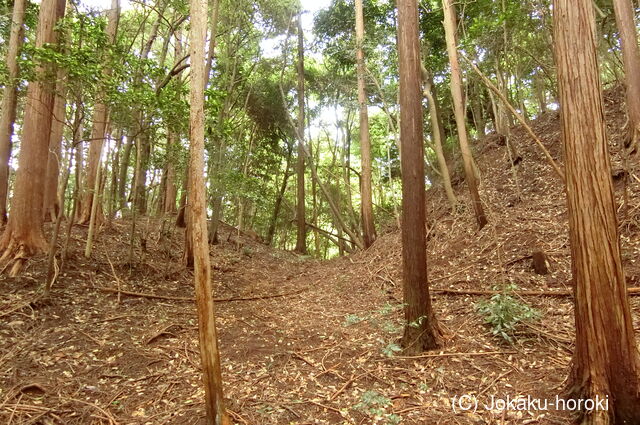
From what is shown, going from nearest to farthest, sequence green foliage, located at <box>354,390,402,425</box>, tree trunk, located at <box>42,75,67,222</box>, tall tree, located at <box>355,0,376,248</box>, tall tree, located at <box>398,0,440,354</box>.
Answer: green foliage, located at <box>354,390,402,425</box> < tall tree, located at <box>398,0,440,354</box> < tree trunk, located at <box>42,75,67,222</box> < tall tree, located at <box>355,0,376,248</box>

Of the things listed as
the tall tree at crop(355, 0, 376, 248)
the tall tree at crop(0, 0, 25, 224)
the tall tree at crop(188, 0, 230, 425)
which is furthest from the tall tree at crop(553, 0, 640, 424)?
the tall tree at crop(0, 0, 25, 224)

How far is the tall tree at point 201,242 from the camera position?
10.6 ft

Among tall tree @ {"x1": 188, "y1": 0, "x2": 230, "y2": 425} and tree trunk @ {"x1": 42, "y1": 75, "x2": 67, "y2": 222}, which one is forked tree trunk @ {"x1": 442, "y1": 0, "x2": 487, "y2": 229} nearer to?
tall tree @ {"x1": 188, "y1": 0, "x2": 230, "y2": 425}

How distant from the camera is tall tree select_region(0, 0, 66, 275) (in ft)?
20.7

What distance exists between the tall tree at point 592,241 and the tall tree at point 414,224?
5.42 feet

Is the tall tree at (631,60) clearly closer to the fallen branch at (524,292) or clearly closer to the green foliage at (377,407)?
the fallen branch at (524,292)

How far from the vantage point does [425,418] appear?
337 cm

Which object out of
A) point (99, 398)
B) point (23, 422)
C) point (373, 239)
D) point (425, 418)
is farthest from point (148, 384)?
point (373, 239)

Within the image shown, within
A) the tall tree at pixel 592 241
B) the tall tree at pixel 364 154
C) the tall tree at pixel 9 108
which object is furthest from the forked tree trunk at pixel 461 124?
the tall tree at pixel 9 108

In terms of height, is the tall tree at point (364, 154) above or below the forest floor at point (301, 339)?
above

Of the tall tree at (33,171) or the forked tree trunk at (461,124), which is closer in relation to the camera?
the tall tree at (33,171)

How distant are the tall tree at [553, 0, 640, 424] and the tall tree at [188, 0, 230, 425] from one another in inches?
120

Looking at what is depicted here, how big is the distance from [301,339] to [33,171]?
18.4 feet

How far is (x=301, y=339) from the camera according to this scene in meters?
5.45
